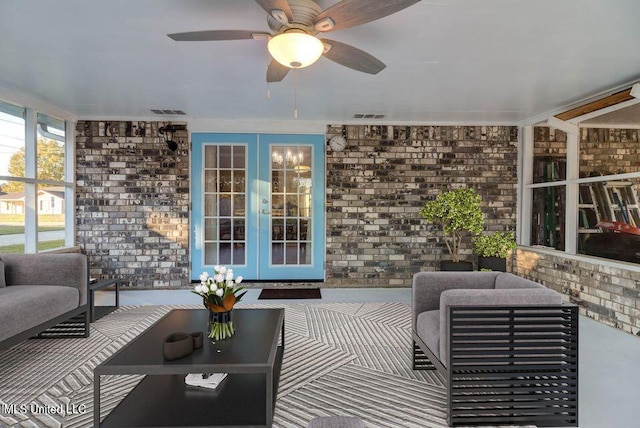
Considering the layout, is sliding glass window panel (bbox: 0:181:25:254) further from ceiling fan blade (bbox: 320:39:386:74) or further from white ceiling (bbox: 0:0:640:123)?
ceiling fan blade (bbox: 320:39:386:74)

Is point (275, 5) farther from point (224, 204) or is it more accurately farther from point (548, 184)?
point (548, 184)

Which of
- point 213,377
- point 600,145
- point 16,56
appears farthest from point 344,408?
point 600,145

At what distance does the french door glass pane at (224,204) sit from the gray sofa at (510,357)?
12.4ft

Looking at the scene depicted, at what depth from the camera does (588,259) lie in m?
3.91

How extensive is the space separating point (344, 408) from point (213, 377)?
2.63 feet

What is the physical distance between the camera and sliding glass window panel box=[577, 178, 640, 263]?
3.54 meters

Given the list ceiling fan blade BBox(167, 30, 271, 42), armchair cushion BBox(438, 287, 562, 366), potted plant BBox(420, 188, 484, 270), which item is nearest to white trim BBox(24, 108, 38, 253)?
ceiling fan blade BBox(167, 30, 271, 42)

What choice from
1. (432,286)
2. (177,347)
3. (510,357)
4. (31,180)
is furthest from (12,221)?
(510,357)

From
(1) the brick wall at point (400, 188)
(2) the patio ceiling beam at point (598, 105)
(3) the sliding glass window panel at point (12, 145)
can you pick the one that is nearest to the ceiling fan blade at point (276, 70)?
(1) the brick wall at point (400, 188)

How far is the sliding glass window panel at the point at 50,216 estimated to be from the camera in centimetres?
441

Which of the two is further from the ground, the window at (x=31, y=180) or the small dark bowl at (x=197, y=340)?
the window at (x=31, y=180)

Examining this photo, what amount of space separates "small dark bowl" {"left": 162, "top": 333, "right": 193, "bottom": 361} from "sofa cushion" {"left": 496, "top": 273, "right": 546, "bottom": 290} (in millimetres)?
2047

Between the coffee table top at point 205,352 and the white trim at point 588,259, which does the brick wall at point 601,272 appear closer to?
the white trim at point 588,259
